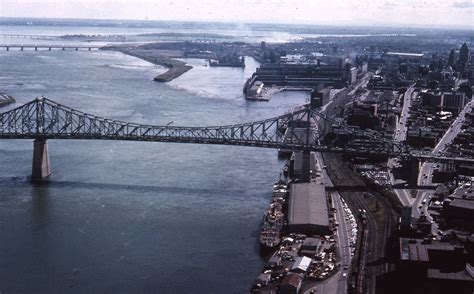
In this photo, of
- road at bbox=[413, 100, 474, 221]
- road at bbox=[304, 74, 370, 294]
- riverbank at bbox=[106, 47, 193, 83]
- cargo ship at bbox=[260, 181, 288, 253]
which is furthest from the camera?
riverbank at bbox=[106, 47, 193, 83]

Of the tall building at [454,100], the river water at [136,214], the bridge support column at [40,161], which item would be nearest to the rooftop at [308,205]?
the river water at [136,214]

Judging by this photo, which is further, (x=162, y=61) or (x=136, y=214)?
(x=162, y=61)

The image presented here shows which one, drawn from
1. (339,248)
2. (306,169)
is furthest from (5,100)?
(339,248)

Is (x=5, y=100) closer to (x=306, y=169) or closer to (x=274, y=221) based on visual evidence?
(x=306, y=169)

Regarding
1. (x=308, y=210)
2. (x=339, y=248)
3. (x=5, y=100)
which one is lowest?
(x=339, y=248)

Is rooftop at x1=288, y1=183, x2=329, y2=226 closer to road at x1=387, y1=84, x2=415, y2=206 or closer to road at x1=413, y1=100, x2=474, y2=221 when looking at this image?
road at x1=387, y1=84, x2=415, y2=206

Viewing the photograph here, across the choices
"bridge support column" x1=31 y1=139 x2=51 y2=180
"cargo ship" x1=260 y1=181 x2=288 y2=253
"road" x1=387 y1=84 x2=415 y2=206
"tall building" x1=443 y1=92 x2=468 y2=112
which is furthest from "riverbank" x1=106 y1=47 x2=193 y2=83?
"cargo ship" x1=260 y1=181 x2=288 y2=253
